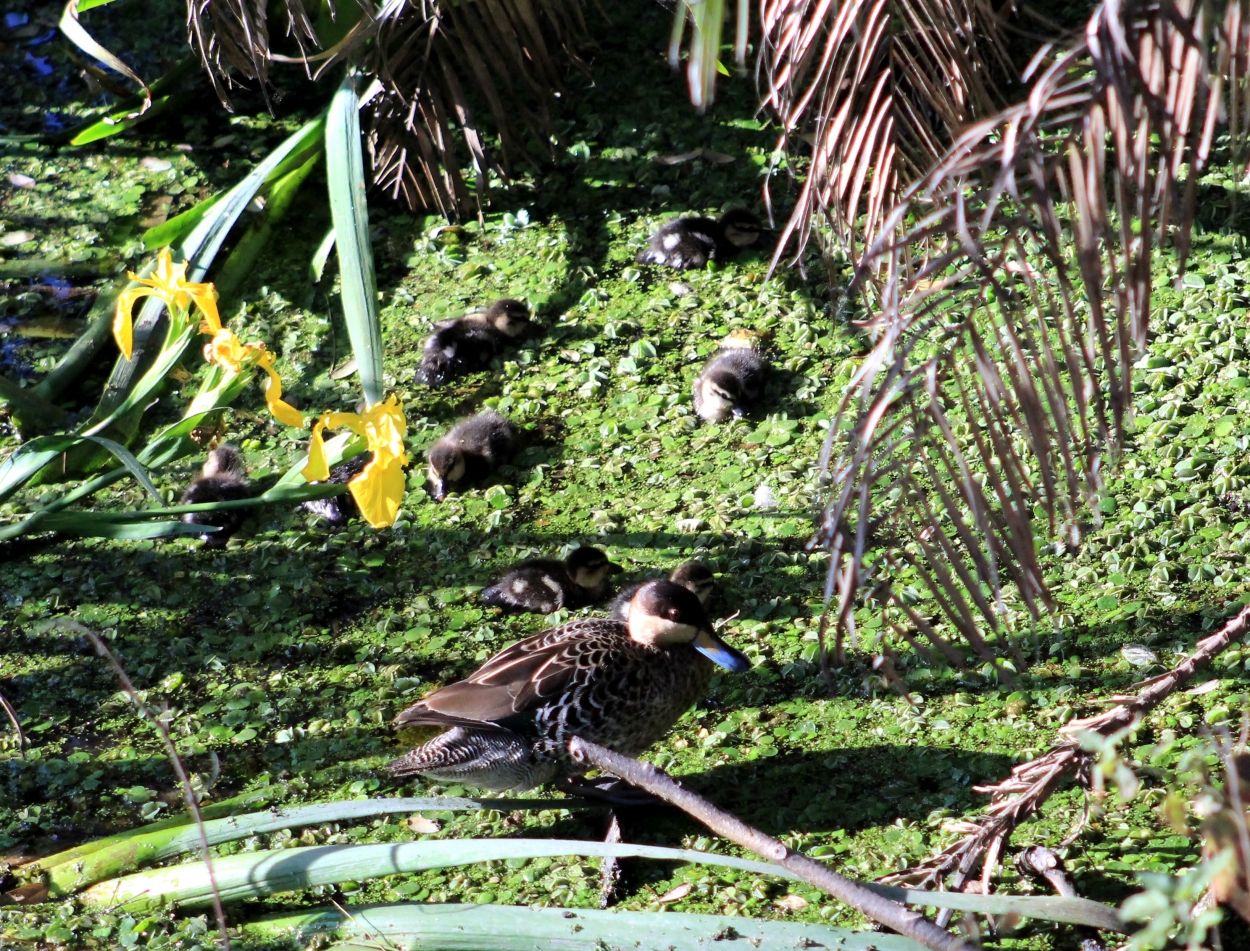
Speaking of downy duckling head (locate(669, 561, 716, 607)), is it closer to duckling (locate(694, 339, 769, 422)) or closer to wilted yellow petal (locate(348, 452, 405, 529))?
duckling (locate(694, 339, 769, 422))

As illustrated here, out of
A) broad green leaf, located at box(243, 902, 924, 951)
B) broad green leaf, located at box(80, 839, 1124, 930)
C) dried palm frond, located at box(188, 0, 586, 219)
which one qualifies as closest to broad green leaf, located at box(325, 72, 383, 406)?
dried palm frond, located at box(188, 0, 586, 219)

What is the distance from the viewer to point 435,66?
15.9 ft

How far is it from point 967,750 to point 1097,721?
0.71 m

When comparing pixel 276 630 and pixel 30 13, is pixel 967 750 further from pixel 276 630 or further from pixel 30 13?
pixel 30 13

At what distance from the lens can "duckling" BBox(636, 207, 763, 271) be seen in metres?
4.87

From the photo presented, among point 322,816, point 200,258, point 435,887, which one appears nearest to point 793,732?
point 435,887

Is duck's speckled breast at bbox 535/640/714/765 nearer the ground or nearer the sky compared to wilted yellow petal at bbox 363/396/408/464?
nearer the ground

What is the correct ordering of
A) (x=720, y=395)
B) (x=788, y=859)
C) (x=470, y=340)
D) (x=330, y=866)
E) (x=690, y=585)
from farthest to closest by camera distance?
1. (x=470, y=340)
2. (x=720, y=395)
3. (x=690, y=585)
4. (x=330, y=866)
5. (x=788, y=859)

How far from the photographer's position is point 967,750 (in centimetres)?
298

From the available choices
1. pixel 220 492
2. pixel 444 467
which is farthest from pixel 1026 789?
pixel 220 492

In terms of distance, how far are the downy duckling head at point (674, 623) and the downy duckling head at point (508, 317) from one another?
1791mm

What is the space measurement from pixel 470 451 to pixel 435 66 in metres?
1.65

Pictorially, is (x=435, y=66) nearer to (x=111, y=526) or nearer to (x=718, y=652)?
(x=111, y=526)

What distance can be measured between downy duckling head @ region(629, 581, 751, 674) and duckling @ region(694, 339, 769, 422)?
3.81 ft
